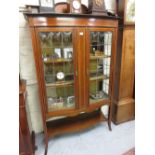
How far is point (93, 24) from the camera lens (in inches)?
63.2

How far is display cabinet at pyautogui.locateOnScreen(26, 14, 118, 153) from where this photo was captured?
4.86 ft

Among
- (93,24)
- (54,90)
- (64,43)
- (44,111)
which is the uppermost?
(93,24)

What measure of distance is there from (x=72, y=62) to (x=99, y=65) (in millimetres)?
444

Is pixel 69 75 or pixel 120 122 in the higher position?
pixel 69 75

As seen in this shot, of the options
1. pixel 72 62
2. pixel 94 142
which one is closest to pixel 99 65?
pixel 72 62

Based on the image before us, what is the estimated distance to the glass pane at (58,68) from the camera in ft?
5.16

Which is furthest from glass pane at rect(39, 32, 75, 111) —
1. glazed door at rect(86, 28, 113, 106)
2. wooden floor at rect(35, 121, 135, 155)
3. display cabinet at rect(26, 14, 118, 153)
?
wooden floor at rect(35, 121, 135, 155)

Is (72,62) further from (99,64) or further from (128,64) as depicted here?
(128,64)

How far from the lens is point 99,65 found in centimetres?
193
